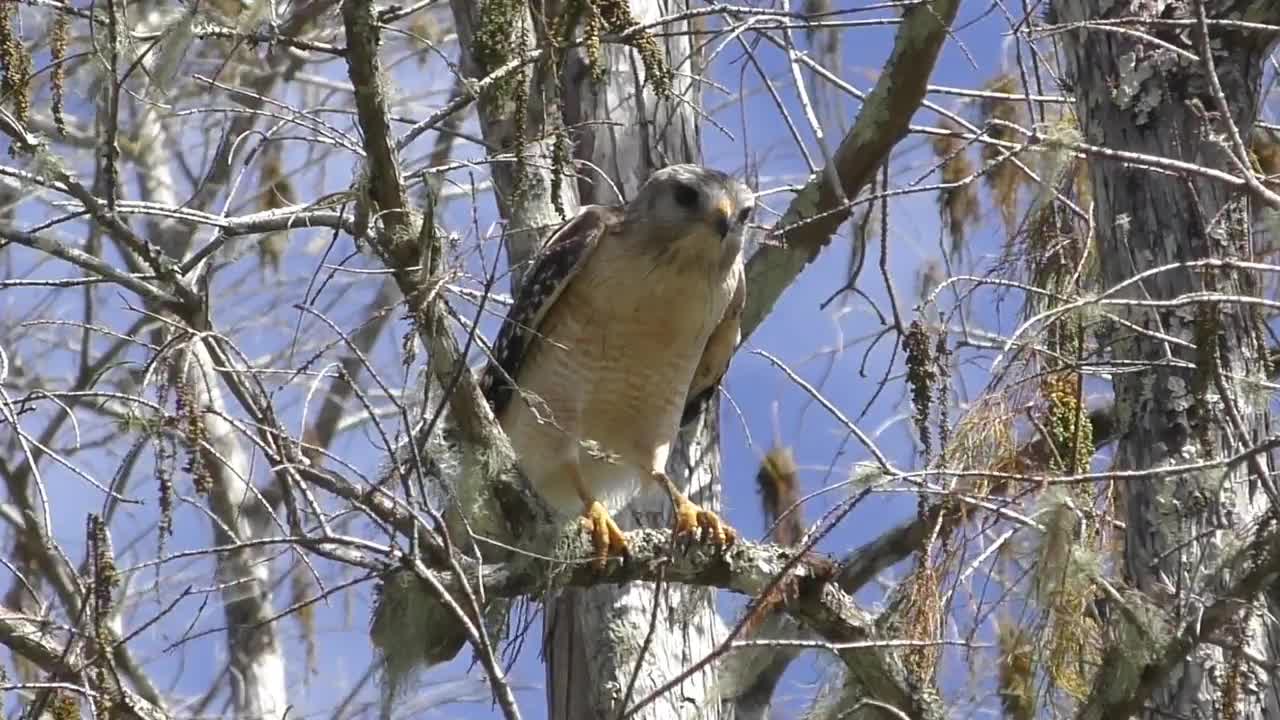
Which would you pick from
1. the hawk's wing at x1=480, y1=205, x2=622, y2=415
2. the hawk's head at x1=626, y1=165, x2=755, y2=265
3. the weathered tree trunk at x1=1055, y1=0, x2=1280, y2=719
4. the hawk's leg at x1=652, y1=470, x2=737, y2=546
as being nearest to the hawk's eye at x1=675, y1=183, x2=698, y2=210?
the hawk's head at x1=626, y1=165, x2=755, y2=265

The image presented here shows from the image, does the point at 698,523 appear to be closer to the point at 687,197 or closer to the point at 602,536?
the point at 602,536

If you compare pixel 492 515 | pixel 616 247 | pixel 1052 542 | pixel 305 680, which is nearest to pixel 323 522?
pixel 492 515

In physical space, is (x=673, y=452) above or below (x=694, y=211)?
below

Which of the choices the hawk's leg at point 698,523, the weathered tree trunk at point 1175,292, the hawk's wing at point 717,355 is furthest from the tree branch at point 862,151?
the hawk's leg at point 698,523

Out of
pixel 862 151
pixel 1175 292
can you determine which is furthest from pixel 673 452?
pixel 1175 292

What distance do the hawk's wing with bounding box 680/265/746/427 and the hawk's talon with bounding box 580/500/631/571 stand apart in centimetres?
106

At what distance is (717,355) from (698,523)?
103 centimetres

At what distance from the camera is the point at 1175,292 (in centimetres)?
464

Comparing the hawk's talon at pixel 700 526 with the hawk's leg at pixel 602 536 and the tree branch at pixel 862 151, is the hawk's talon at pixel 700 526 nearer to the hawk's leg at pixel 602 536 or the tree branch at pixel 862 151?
the hawk's leg at pixel 602 536

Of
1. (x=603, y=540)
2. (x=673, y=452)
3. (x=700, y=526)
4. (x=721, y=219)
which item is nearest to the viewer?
(x=603, y=540)

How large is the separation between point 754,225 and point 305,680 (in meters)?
3.92

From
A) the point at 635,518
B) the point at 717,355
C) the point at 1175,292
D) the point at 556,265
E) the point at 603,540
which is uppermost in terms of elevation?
the point at 556,265

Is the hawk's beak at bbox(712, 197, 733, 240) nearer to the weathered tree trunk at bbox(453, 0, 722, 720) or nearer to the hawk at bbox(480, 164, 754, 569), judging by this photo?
the hawk at bbox(480, 164, 754, 569)

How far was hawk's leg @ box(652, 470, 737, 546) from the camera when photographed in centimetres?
452
